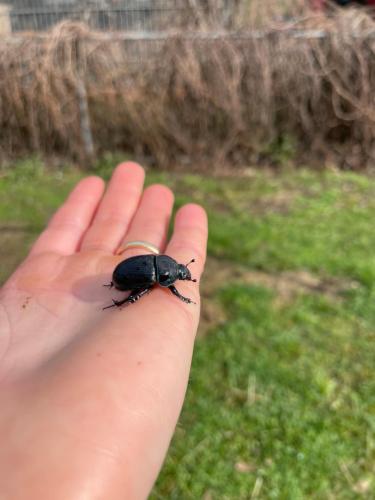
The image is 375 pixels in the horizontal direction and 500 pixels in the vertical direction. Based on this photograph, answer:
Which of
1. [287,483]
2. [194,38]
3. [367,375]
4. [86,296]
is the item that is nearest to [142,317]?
[86,296]

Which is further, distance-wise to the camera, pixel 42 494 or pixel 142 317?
pixel 142 317

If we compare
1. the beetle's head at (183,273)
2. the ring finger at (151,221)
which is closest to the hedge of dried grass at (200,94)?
the ring finger at (151,221)

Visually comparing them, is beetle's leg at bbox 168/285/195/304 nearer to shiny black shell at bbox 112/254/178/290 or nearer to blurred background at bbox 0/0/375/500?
shiny black shell at bbox 112/254/178/290

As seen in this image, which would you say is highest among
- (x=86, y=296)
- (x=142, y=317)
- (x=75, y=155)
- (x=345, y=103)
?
(x=142, y=317)

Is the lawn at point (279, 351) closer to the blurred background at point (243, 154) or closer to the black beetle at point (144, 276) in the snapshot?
the blurred background at point (243, 154)

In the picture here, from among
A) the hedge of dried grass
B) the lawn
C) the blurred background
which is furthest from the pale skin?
the hedge of dried grass

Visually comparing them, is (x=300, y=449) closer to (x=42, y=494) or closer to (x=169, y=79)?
(x=42, y=494)

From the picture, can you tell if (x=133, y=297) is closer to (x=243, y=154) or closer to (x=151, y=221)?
(x=151, y=221)
